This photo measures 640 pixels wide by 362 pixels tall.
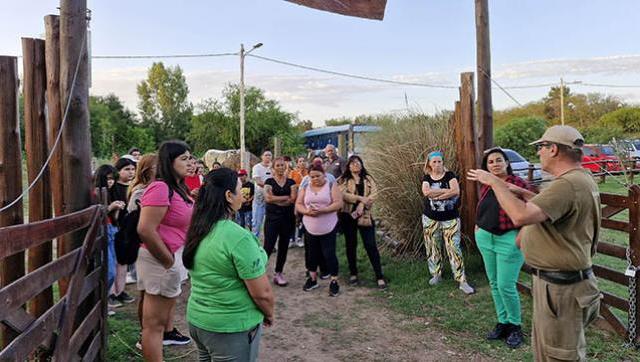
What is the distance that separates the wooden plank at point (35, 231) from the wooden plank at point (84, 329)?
2.12ft

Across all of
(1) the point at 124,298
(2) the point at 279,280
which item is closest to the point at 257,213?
(2) the point at 279,280

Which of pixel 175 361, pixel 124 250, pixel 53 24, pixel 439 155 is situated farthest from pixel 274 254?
pixel 53 24

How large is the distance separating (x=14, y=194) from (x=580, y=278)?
3518 millimetres

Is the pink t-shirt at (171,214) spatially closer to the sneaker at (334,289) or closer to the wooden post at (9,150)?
the wooden post at (9,150)

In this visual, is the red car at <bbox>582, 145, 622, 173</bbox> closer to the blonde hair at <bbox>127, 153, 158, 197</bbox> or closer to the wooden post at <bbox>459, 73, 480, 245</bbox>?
the wooden post at <bbox>459, 73, 480, 245</bbox>

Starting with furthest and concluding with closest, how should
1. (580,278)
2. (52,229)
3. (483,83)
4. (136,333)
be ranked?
(483,83) → (136,333) → (580,278) → (52,229)

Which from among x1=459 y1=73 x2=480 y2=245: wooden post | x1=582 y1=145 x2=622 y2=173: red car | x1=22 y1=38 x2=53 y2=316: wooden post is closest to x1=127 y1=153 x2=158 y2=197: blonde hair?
x1=22 y1=38 x2=53 y2=316: wooden post

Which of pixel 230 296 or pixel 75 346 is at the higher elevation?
pixel 230 296

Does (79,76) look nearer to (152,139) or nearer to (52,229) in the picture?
(52,229)

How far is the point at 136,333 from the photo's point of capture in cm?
437

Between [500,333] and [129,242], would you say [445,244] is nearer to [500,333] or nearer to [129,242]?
[500,333]

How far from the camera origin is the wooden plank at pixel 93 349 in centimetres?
314

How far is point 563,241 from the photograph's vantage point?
8.54 ft

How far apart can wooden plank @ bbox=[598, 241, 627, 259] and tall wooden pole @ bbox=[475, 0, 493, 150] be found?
2.08 meters
